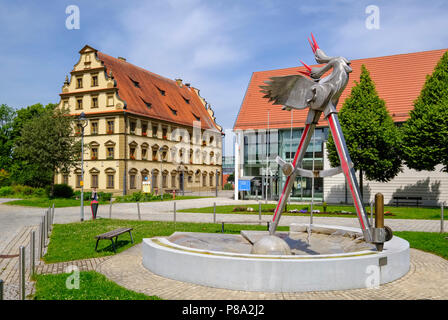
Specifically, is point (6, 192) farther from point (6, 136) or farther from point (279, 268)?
point (279, 268)

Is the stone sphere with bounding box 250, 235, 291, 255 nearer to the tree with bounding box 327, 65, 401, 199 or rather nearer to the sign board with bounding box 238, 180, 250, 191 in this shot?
the tree with bounding box 327, 65, 401, 199

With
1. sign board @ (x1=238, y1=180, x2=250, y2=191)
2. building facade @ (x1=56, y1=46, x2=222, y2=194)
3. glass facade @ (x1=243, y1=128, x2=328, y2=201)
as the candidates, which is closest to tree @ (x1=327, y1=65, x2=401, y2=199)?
glass facade @ (x1=243, y1=128, x2=328, y2=201)

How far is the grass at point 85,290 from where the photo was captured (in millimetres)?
6418

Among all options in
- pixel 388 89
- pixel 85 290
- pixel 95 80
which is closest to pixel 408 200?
pixel 388 89

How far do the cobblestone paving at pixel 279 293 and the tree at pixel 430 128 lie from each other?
1838 cm

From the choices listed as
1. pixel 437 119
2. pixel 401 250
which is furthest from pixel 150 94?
pixel 401 250

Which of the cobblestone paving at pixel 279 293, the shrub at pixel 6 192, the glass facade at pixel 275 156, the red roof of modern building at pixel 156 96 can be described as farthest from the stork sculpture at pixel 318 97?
the shrub at pixel 6 192

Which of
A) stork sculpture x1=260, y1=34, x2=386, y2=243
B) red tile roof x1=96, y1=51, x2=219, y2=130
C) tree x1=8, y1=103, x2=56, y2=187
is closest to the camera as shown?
stork sculpture x1=260, y1=34, x2=386, y2=243

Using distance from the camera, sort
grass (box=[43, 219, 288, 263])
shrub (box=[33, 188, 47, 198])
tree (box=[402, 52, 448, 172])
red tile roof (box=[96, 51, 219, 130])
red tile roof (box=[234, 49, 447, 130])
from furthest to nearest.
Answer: red tile roof (box=[96, 51, 219, 130])
shrub (box=[33, 188, 47, 198])
red tile roof (box=[234, 49, 447, 130])
tree (box=[402, 52, 448, 172])
grass (box=[43, 219, 288, 263])

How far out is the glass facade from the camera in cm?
3497

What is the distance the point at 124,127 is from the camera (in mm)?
44000

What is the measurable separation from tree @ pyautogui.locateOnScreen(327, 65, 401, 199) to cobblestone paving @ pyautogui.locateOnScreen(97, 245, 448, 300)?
1913 cm

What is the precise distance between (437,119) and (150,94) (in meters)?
36.3
